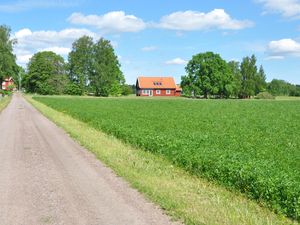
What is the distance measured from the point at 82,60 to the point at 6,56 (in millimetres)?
32113

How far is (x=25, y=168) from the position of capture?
11.4 m

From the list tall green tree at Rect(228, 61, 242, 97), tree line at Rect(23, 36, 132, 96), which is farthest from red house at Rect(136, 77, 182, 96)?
tall green tree at Rect(228, 61, 242, 97)

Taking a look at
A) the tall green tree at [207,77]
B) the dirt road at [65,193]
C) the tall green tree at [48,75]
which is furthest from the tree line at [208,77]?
the dirt road at [65,193]

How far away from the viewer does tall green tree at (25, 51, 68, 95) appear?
11856 cm

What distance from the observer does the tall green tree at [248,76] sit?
12675 cm

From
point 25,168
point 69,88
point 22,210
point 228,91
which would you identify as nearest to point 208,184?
point 22,210

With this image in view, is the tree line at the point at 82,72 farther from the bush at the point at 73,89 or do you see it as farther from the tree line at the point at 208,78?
the tree line at the point at 208,78

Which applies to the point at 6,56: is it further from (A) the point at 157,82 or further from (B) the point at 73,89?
(A) the point at 157,82

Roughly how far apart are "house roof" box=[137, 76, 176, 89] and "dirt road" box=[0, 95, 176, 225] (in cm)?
11617

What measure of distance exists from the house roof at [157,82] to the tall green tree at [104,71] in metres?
11.8

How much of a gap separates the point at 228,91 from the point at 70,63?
46385mm

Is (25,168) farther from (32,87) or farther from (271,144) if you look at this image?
(32,87)

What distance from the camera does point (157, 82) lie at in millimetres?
130750

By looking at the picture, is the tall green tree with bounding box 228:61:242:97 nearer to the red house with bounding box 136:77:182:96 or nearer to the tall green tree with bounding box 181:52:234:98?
the tall green tree with bounding box 181:52:234:98
